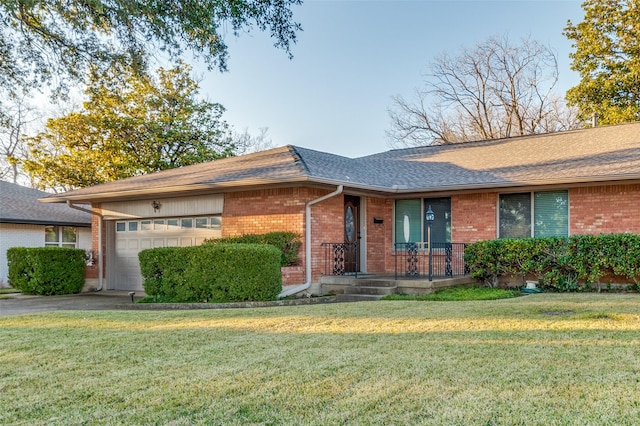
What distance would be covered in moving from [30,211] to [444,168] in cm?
1381

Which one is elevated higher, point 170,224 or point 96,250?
point 170,224

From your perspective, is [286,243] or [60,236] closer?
[286,243]

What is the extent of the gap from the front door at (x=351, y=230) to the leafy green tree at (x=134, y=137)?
12.2 m

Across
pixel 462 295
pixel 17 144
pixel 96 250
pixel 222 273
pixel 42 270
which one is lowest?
pixel 462 295

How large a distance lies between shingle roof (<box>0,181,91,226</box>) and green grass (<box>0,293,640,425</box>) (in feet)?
33.6

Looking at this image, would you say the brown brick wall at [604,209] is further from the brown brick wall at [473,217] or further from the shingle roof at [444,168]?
the brown brick wall at [473,217]

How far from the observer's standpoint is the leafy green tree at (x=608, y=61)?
20.9 meters

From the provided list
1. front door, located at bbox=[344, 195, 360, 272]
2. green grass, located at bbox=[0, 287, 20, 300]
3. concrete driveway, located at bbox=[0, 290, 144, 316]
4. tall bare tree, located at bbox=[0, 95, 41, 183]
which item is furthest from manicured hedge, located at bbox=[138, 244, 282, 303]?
tall bare tree, located at bbox=[0, 95, 41, 183]

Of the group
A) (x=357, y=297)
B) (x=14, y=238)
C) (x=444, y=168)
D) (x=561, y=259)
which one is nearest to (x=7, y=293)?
(x=14, y=238)

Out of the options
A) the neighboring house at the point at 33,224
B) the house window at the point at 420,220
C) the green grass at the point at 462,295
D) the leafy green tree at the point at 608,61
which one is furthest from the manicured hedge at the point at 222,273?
the leafy green tree at the point at 608,61

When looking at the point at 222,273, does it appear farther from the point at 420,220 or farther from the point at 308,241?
the point at 420,220

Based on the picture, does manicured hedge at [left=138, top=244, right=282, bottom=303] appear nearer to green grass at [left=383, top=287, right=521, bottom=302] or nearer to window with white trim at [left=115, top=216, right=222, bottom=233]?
green grass at [left=383, top=287, right=521, bottom=302]

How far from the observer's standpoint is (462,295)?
1020 cm

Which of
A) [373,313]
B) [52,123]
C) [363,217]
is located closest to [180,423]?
[373,313]
